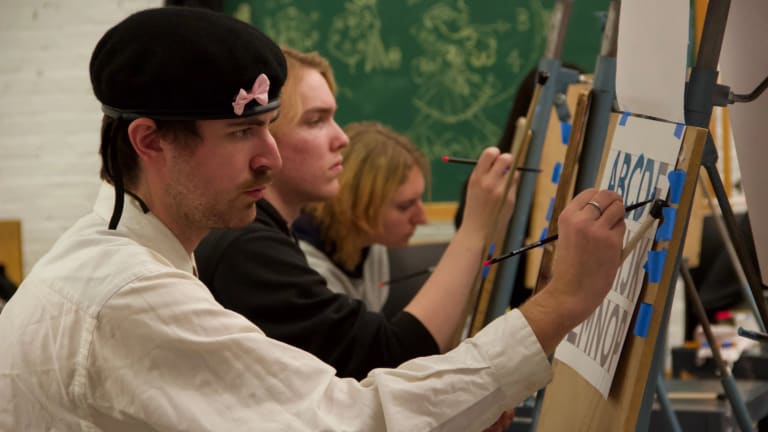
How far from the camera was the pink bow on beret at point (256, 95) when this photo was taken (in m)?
1.26

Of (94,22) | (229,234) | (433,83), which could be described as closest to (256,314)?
(229,234)

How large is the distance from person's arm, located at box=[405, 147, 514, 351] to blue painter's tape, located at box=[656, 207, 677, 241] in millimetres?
692

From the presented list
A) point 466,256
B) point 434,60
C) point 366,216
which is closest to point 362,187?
point 366,216

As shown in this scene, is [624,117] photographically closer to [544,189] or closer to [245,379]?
[245,379]

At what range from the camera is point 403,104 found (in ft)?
14.7

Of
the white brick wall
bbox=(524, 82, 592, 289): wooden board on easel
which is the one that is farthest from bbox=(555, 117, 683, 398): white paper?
the white brick wall

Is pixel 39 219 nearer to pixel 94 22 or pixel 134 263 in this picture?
pixel 94 22

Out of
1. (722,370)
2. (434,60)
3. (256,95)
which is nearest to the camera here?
(256,95)

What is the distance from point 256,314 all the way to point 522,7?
9.39 feet

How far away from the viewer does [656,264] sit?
1.21 metres

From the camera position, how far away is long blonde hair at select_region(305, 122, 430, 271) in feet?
8.47

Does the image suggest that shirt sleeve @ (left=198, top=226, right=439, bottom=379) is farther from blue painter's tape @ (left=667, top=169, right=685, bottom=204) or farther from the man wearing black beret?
blue painter's tape @ (left=667, top=169, right=685, bottom=204)

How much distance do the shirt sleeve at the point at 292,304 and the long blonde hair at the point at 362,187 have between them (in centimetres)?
74

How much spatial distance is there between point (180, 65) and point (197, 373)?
1.12 ft
